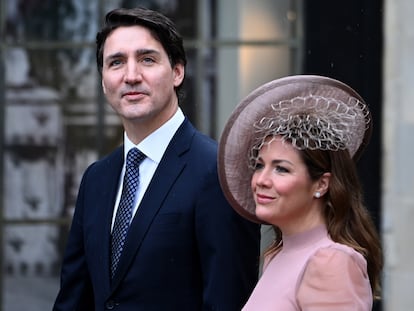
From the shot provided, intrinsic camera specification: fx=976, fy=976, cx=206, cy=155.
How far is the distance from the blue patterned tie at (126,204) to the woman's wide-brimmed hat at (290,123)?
416mm

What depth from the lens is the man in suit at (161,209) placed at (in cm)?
294

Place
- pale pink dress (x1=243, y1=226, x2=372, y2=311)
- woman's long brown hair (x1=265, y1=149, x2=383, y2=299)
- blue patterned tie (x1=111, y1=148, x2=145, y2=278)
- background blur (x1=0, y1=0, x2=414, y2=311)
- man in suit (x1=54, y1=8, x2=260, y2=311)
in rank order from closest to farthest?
pale pink dress (x1=243, y1=226, x2=372, y2=311) < woman's long brown hair (x1=265, y1=149, x2=383, y2=299) < man in suit (x1=54, y1=8, x2=260, y2=311) < blue patterned tie (x1=111, y1=148, x2=145, y2=278) < background blur (x1=0, y1=0, x2=414, y2=311)

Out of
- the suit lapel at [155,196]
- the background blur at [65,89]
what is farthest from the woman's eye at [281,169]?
the background blur at [65,89]

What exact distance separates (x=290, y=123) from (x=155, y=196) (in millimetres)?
640

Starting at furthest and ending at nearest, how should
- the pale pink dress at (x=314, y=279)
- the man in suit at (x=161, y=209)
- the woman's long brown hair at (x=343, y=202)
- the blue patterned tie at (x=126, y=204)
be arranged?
the blue patterned tie at (x=126, y=204), the man in suit at (x=161, y=209), the woman's long brown hair at (x=343, y=202), the pale pink dress at (x=314, y=279)

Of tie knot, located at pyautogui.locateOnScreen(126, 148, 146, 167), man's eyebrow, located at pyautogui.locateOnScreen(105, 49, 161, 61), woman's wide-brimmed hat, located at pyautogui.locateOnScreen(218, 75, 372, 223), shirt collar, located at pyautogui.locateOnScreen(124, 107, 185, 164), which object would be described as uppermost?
man's eyebrow, located at pyautogui.locateOnScreen(105, 49, 161, 61)

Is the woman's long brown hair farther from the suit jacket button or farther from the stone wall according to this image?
the stone wall

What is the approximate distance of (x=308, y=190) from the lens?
8.30 feet

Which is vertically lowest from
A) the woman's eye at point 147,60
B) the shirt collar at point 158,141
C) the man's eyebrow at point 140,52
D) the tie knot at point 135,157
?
the tie knot at point 135,157

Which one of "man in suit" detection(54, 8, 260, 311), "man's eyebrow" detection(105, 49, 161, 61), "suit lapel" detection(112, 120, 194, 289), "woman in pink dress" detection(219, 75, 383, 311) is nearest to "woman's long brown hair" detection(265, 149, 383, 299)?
"woman in pink dress" detection(219, 75, 383, 311)

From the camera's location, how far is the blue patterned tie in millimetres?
3045

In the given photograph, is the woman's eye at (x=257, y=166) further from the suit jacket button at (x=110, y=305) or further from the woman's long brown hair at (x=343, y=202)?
the suit jacket button at (x=110, y=305)

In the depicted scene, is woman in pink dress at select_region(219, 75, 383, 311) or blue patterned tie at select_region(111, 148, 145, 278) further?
blue patterned tie at select_region(111, 148, 145, 278)

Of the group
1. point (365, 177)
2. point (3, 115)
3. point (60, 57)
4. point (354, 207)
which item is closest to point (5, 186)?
point (3, 115)
